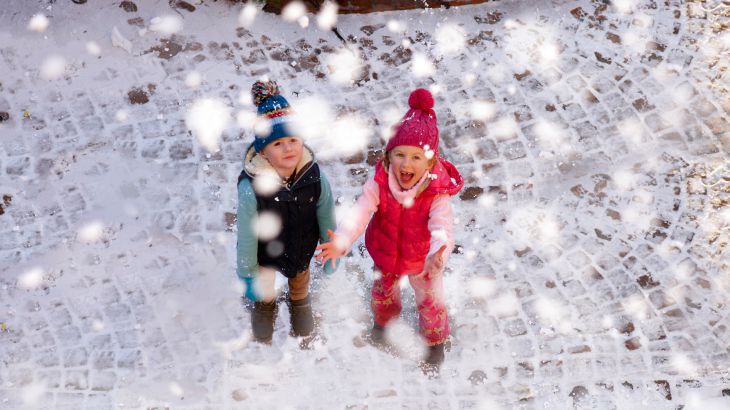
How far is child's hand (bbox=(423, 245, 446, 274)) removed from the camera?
3592mm

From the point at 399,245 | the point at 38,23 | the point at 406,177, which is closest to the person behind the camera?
the point at 406,177

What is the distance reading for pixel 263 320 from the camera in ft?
15.1

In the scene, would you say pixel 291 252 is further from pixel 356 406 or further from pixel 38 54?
pixel 38 54

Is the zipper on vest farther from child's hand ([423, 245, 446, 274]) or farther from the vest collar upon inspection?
the vest collar

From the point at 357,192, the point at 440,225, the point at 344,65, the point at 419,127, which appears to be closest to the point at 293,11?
the point at 344,65

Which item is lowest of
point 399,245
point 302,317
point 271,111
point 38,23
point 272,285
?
point 302,317

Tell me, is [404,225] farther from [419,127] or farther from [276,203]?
[276,203]

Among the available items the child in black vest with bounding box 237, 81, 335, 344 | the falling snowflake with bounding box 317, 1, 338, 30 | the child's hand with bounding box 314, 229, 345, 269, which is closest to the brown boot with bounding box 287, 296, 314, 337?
the child in black vest with bounding box 237, 81, 335, 344

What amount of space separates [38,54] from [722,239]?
607 centimetres

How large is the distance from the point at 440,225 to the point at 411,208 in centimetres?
19

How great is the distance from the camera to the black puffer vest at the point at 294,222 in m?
3.70

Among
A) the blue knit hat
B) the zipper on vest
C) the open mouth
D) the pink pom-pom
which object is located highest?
the pink pom-pom

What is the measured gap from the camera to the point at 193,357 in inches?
183

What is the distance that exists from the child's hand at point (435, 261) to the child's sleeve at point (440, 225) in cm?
2
